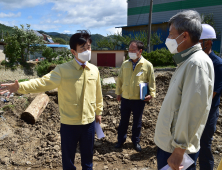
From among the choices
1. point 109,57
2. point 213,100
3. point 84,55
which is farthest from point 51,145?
point 109,57

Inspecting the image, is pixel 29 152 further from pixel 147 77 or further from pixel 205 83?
pixel 205 83

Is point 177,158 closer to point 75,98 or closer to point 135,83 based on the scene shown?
point 75,98

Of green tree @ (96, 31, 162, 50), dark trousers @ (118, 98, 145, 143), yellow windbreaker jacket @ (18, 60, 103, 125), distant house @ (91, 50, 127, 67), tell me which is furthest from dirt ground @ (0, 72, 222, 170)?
green tree @ (96, 31, 162, 50)

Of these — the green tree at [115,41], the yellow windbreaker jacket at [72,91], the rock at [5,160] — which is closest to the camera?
the yellow windbreaker jacket at [72,91]

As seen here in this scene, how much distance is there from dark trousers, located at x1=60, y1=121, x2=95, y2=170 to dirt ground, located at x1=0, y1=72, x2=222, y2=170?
0.97 metres

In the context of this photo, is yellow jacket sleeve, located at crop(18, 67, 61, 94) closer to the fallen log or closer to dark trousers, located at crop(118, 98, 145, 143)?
dark trousers, located at crop(118, 98, 145, 143)

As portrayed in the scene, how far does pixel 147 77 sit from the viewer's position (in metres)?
3.59

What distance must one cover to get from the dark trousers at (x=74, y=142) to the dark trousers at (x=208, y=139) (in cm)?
148

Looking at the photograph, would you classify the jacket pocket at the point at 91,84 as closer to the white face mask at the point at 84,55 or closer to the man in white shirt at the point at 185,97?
the white face mask at the point at 84,55

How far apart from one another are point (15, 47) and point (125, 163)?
1546 centimetres

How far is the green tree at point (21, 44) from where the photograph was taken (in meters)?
15.3

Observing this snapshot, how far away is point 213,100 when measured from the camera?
2.33m

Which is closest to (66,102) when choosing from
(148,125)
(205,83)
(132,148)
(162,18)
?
(205,83)

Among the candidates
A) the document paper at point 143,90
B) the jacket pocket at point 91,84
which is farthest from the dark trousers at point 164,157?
the document paper at point 143,90
